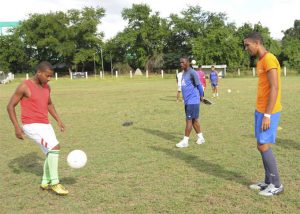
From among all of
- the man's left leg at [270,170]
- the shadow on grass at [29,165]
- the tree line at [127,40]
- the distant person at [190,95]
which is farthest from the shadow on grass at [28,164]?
the tree line at [127,40]

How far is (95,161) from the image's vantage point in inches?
305

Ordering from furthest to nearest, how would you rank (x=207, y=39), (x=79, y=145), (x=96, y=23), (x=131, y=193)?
(x=96, y=23) < (x=207, y=39) < (x=79, y=145) < (x=131, y=193)

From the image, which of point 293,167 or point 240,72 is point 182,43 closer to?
point 240,72

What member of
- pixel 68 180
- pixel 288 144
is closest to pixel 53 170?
pixel 68 180

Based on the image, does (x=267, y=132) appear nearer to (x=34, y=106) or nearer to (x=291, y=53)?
(x=34, y=106)

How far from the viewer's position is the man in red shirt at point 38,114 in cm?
565

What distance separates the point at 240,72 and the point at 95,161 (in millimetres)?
57861

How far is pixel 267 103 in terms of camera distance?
205 inches

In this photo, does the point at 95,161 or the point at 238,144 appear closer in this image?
the point at 95,161

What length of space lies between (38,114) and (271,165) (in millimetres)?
3397

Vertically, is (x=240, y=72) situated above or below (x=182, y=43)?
below

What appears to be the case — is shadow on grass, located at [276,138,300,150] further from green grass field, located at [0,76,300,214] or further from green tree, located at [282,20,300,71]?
green tree, located at [282,20,300,71]

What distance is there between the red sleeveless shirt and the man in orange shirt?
3.04 metres

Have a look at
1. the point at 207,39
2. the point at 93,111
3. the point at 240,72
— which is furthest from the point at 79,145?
the point at 207,39
